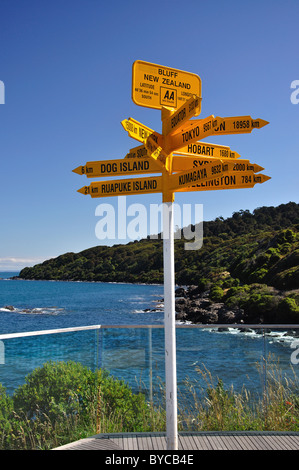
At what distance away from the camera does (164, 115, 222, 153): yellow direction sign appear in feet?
10.4

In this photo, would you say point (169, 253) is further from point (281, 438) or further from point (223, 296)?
point (223, 296)

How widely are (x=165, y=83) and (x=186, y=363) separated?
254 centimetres

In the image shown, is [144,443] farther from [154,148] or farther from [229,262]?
[229,262]

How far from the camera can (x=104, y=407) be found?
4492 millimetres

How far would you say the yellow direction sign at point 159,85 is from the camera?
3.61m

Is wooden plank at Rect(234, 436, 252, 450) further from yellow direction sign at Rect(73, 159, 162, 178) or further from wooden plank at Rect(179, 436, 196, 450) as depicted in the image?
yellow direction sign at Rect(73, 159, 162, 178)

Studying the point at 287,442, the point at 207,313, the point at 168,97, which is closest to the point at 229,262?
the point at 207,313

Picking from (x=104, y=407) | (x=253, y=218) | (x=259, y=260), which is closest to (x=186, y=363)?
(x=104, y=407)

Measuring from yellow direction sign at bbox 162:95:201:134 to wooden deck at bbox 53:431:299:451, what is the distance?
8.24 ft

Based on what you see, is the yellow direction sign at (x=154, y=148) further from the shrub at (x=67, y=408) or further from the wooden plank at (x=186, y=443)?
the wooden plank at (x=186, y=443)

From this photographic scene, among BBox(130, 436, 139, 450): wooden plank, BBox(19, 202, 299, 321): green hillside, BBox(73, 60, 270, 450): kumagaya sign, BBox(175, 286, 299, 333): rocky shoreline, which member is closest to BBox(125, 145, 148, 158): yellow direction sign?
BBox(73, 60, 270, 450): kumagaya sign

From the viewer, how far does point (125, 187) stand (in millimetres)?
3623

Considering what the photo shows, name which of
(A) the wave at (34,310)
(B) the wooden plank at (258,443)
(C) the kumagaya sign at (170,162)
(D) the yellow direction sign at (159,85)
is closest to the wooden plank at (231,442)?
(B) the wooden plank at (258,443)

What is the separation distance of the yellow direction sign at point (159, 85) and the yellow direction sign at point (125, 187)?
1.88ft
